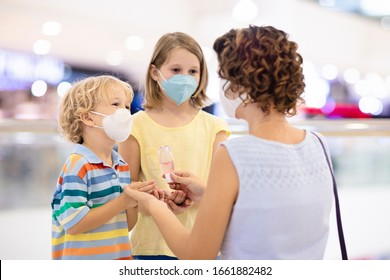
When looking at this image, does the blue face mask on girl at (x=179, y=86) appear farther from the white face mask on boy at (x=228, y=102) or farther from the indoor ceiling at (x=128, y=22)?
the indoor ceiling at (x=128, y=22)

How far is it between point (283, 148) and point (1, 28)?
3.00 m

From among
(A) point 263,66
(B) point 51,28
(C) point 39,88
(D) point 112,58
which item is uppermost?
(A) point 263,66

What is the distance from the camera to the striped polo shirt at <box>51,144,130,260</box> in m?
1.19

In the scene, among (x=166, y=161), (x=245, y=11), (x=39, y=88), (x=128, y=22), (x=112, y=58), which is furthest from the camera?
(x=128, y=22)

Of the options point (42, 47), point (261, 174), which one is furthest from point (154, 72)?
point (42, 47)

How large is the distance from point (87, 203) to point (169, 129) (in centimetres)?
27

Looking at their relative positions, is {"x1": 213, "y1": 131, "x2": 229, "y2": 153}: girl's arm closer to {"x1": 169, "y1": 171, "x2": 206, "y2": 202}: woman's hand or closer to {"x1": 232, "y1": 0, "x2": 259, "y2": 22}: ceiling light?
{"x1": 169, "y1": 171, "x2": 206, "y2": 202}: woman's hand

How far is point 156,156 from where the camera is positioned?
1.34 meters

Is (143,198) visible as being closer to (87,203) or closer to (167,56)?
(87,203)

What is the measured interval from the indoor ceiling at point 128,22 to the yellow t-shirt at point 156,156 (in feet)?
5.90

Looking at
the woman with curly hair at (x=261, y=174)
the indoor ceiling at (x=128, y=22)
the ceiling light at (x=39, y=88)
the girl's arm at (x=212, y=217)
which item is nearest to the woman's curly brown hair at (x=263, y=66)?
the woman with curly hair at (x=261, y=174)

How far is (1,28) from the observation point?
143 inches

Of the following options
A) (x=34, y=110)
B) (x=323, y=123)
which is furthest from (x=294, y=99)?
(x=34, y=110)

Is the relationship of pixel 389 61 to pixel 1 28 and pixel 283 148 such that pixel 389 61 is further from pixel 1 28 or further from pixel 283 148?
pixel 283 148
